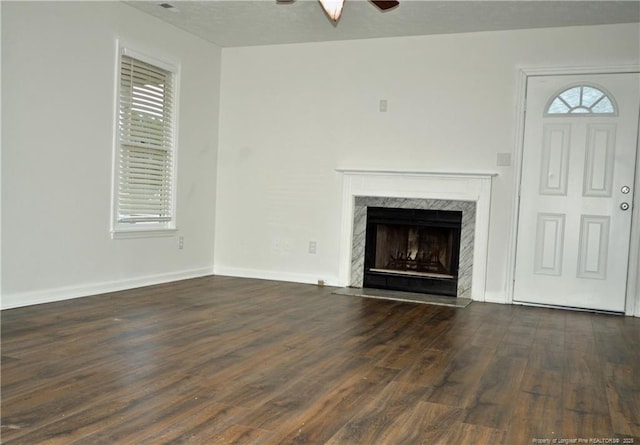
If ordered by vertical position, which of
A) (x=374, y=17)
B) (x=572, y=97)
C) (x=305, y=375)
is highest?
(x=374, y=17)

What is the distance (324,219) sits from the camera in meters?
5.95

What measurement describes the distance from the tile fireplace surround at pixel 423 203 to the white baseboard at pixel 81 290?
176 centimetres

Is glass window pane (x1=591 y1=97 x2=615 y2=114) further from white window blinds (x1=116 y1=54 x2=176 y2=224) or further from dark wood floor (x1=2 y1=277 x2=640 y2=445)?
white window blinds (x1=116 y1=54 x2=176 y2=224)

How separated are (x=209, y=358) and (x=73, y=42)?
9.54 ft

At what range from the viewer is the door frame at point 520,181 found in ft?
16.1

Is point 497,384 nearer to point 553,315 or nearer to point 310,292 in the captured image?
point 553,315

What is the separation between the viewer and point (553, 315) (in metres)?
4.78

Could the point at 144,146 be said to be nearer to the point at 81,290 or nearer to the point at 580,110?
the point at 81,290

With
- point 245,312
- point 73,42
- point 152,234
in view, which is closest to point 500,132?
point 245,312

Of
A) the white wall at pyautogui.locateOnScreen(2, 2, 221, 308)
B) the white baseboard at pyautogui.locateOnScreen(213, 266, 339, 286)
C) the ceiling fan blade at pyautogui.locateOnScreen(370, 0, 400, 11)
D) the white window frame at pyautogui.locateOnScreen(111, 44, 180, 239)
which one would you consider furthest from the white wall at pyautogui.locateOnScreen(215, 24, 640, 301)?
the ceiling fan blade at pyautogui.locateOnScreen(370, 0, 400, 11)

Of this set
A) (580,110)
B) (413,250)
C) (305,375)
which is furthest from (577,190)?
(305,375)

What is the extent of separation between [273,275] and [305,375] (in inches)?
134

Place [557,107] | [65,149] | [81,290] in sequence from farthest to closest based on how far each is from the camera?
[557,107]
[81,290]
[65,149]

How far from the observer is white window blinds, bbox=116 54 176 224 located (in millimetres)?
4980
